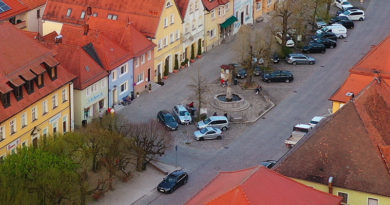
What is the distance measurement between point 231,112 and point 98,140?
80.7ft

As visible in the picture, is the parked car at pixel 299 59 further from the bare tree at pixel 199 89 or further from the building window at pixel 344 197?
the building window at pixel 344 197

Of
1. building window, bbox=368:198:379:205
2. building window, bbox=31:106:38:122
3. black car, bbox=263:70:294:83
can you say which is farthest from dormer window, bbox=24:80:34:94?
building window, bbox=368:198:379:205

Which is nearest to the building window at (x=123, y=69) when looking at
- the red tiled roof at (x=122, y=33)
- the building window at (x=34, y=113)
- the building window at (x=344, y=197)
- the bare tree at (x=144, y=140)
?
the red tiled roof at (x=122, y=33)

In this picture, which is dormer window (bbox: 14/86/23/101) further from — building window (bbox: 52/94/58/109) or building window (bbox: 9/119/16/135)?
building window (bbox: 52/94/58/109)

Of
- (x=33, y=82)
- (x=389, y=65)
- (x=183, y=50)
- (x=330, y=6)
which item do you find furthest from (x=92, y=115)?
(x=330, y=6)

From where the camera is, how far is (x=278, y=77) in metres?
117

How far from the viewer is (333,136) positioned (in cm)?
7250

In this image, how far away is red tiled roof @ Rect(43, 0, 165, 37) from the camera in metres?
114

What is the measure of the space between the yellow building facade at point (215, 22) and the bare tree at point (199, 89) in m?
9.71

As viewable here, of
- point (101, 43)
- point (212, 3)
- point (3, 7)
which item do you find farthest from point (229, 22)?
point (3, 7)

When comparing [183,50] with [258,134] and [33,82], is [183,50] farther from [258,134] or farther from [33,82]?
[33,82]

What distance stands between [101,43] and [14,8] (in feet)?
66.8

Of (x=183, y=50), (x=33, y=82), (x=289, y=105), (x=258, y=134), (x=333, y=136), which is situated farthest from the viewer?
(x=183, y=50)

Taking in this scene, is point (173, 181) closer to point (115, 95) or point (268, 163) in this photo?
point (268, 163)
